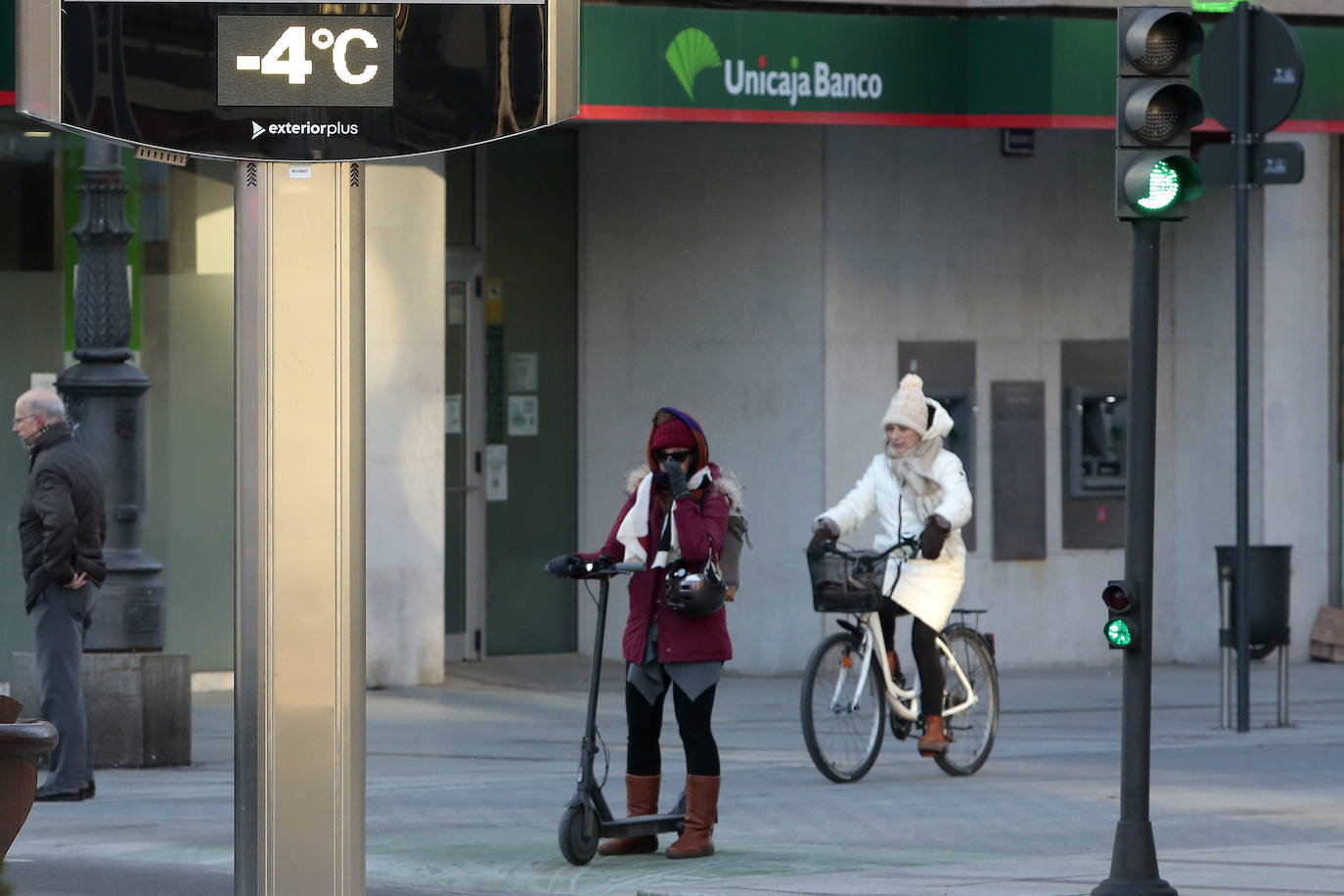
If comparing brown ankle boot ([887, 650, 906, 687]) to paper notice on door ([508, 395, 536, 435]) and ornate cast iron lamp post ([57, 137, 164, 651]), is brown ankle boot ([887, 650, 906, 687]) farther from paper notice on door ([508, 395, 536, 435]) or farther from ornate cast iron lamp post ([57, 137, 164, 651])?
paper notice on door ([508, 395, 536, 435])

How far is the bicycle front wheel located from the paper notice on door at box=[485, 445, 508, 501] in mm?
5169

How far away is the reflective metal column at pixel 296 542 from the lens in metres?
4.73

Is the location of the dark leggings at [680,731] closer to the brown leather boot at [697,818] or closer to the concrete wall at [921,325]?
the brown leather boot at [697,818]

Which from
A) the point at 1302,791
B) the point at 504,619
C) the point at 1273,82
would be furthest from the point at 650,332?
the point at 1302,791

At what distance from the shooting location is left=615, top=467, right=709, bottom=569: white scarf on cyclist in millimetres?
8828

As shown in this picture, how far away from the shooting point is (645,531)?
888 centimetres

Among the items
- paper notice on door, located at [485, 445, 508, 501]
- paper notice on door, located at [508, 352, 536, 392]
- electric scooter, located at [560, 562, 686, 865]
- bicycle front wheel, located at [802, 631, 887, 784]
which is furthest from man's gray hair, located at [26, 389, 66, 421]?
paper notice on door, located at [508, 352, 536, 392]

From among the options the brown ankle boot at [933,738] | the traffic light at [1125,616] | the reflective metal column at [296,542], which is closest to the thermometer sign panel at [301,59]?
the reflective metal column at [296,542]

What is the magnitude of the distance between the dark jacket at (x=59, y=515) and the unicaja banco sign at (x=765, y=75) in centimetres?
496

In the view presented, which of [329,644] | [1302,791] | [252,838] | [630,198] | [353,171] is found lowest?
[1302,791]

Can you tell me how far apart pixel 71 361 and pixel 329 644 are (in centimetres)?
943

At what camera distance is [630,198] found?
1559 cm

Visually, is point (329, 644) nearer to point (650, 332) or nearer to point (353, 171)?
point (353, 171)

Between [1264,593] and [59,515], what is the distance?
6.51m
